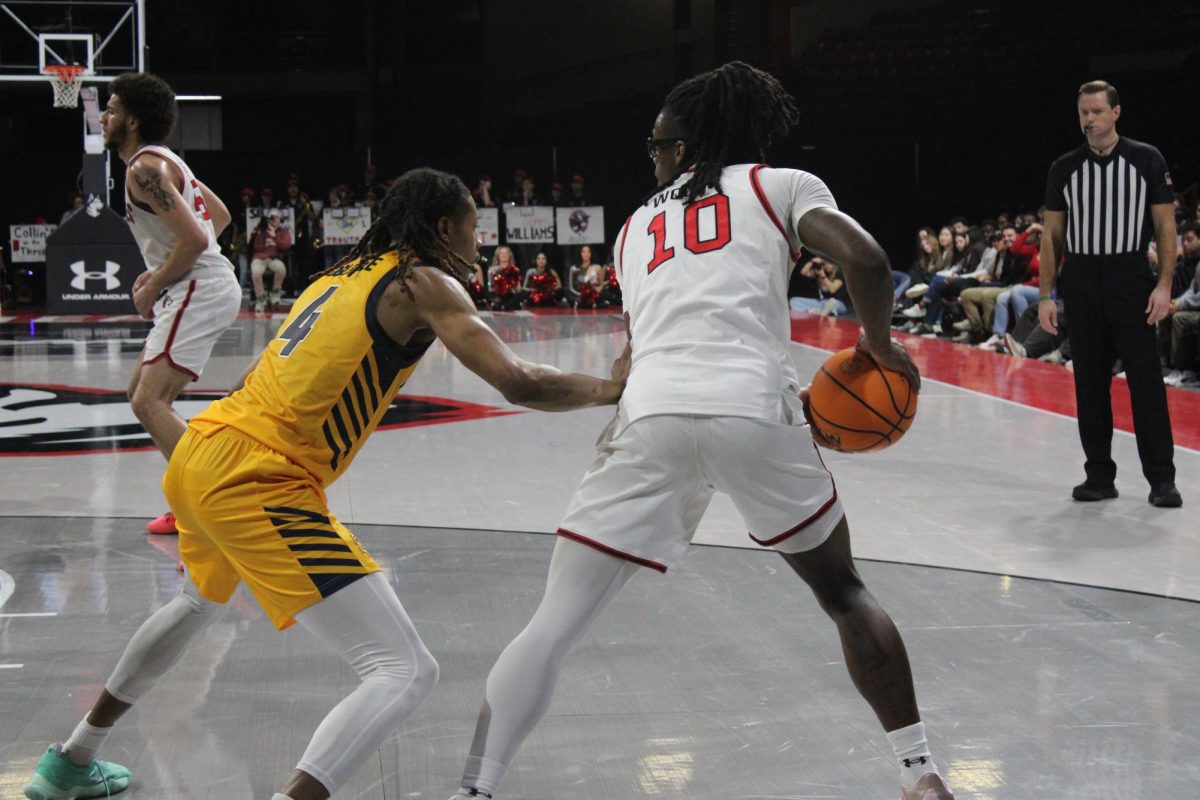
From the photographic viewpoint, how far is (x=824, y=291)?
1738cm

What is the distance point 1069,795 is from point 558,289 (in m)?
17.5

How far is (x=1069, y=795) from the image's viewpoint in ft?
9.29

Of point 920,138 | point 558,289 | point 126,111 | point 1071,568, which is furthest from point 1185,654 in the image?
point 920,138

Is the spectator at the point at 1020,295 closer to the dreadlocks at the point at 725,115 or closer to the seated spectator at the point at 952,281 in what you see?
the seated spectator at the point at 952,281

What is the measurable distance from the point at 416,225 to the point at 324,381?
0.38 metres

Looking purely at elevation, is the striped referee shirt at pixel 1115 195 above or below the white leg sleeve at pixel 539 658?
above

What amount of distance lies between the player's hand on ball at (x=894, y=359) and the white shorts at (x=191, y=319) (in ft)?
9.19

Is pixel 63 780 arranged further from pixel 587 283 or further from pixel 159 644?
pixel 587 283

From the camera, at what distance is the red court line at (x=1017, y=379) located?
8258 millimetres

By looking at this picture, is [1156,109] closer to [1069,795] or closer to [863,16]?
[863,16]

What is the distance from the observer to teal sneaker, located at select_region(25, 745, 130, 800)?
2.79 m

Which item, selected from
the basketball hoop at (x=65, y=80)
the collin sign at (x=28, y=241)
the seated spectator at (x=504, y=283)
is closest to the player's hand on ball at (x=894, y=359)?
the basketball hoop at (x=65, y=80)

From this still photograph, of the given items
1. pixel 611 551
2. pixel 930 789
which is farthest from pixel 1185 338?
pixel 611 551

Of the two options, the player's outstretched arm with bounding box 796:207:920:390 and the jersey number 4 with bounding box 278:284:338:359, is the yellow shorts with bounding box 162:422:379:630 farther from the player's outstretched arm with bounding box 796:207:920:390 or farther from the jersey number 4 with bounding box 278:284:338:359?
the player's outstretched arm with bounding box 796:207:920:390
